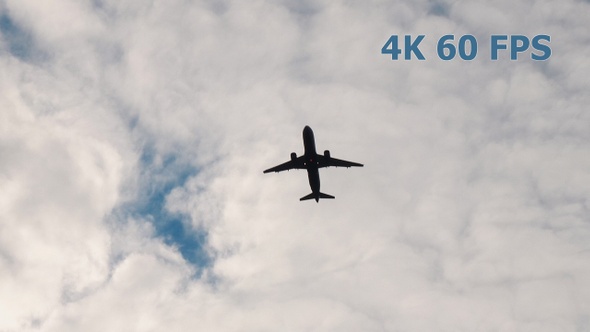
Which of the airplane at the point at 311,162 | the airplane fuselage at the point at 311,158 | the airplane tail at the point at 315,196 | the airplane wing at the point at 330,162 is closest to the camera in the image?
the airplane fuselage at the point at 311,158

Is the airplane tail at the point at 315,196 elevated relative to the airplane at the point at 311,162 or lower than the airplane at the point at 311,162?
lower

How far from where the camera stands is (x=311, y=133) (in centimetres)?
13525

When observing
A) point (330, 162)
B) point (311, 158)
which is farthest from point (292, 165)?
point (330, 162)

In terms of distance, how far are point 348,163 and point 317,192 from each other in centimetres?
1153

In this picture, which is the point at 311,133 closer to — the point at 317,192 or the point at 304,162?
the point at 304,162

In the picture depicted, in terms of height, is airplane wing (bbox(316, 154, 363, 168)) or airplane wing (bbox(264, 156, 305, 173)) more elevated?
airplane wing (bbox(316, 154, 363, 168))

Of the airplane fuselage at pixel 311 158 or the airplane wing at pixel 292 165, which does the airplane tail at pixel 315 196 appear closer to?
the airplane fuselage at pixel 311 158

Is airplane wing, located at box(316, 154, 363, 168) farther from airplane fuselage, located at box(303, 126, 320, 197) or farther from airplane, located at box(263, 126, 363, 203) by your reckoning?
airplane fuselage, located at box(303, 126, 320, 197)

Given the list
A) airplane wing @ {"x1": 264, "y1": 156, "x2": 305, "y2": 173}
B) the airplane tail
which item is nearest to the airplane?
airplane wing @ {"x1": 264, "y1": 156, "x2": 305, "y2": 173}

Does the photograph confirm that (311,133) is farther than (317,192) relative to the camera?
No

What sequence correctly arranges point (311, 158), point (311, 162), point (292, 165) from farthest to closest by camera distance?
1. point (292, 165)
2. point (311, 162)
3. point (311, 158)

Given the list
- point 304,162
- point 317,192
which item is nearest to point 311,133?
point 304,162

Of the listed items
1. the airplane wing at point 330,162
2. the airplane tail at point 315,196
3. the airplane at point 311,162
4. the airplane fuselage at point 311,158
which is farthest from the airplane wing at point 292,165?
the airplane tail at point 315,196

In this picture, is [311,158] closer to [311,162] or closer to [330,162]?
[311,162]
